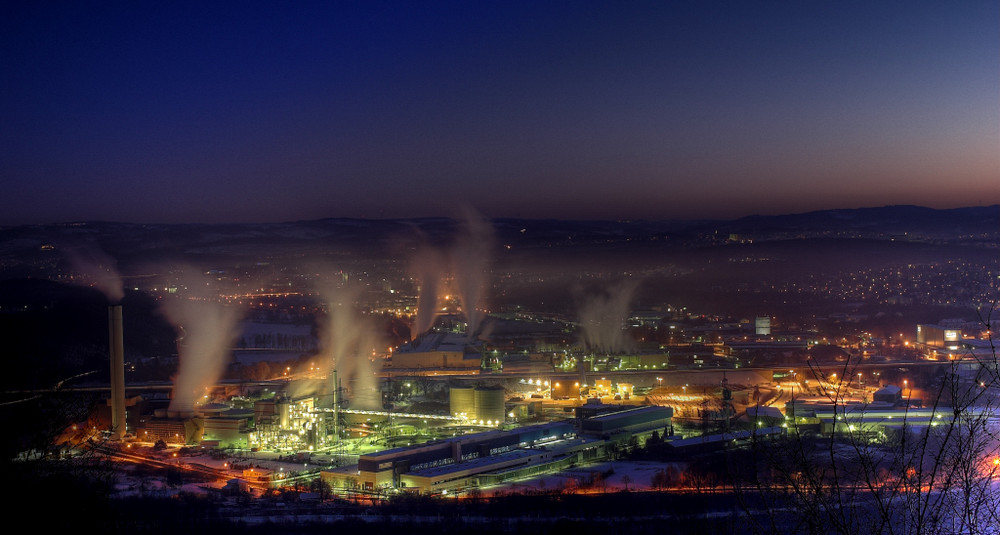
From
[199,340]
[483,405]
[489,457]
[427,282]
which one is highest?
[427,282]

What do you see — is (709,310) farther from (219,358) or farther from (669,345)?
(219,358)

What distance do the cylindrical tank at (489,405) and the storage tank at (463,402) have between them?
0.08 m

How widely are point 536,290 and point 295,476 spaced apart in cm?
1840

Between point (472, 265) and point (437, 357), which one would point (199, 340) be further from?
point (472, 265)

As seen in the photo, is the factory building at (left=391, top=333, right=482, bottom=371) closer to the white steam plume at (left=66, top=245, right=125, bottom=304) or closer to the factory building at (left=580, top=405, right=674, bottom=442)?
the factory building at (left=580, top=405, right=674, bottom=442)

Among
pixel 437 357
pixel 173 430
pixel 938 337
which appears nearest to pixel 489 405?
pixel 173 430

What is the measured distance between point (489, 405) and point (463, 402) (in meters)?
0.42

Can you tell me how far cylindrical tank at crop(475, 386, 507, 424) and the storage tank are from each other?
79 millimetres

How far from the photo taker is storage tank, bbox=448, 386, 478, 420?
11.2 m

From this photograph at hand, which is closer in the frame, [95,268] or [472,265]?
[95,268]

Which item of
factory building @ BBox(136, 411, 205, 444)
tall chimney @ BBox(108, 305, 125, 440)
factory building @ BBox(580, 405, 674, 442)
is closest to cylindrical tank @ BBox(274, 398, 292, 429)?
factory building @ BBox(136, 411, 205, 444)

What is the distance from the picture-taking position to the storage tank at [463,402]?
11.2 metres

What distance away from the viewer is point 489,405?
1106 cm

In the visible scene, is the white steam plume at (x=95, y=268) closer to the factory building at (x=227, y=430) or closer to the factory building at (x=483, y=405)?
the factory building at (x=227, y=430)
